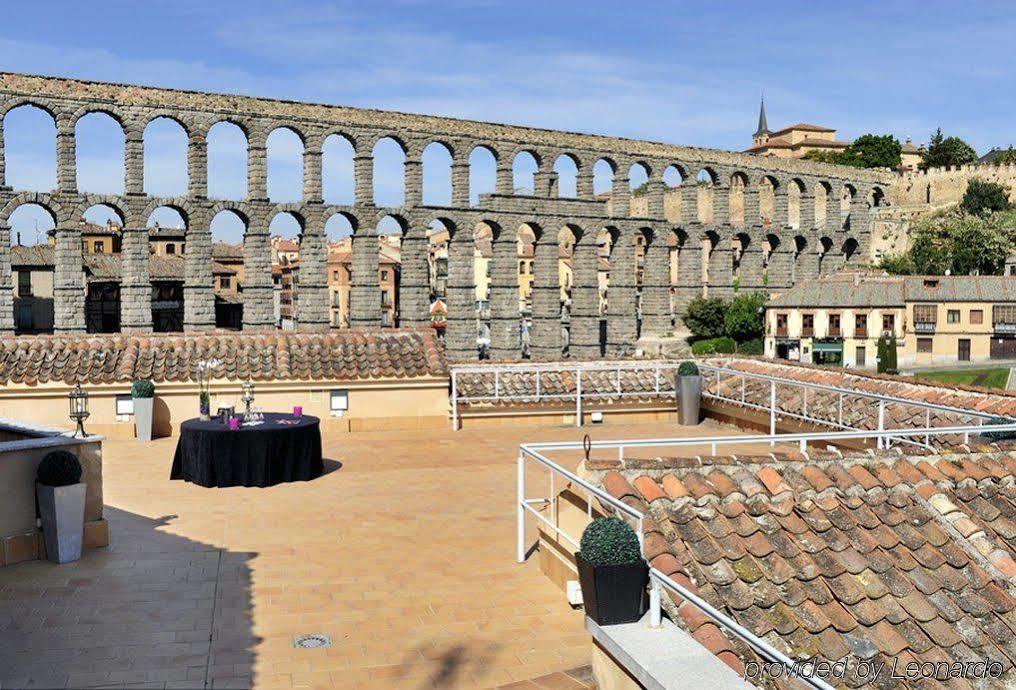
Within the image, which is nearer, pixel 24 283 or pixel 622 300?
pixel 622 300

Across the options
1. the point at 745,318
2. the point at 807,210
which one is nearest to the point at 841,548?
the point at 745,318

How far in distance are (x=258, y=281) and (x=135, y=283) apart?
5795 mm

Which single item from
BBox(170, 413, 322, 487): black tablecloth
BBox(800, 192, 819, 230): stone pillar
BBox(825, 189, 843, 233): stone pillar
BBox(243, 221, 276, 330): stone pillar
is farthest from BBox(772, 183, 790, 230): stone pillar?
BBox(170, 413, 322, 487): black tablecloth

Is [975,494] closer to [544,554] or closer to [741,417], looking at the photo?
[544,554]

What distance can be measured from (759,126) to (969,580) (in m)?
157

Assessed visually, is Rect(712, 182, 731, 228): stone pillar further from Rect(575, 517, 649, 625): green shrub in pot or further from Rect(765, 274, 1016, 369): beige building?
Rect(575, 517, 649, 625): green shrub in pot

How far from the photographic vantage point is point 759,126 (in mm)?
156875

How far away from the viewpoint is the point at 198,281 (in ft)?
163

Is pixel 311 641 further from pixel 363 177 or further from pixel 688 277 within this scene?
pixel 688 277

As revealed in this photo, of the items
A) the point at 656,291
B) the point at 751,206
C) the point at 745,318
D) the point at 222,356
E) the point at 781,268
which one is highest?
the point at 751,206

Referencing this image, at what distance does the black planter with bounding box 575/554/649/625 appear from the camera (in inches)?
266

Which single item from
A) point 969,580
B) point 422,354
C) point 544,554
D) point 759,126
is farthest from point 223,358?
point 759,126

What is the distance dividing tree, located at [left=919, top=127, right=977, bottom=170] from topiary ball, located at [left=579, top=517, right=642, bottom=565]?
12376 cm

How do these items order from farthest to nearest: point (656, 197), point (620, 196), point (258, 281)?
1. point (656, 197)
2. point (620, 196)
3. point (258, 281)
